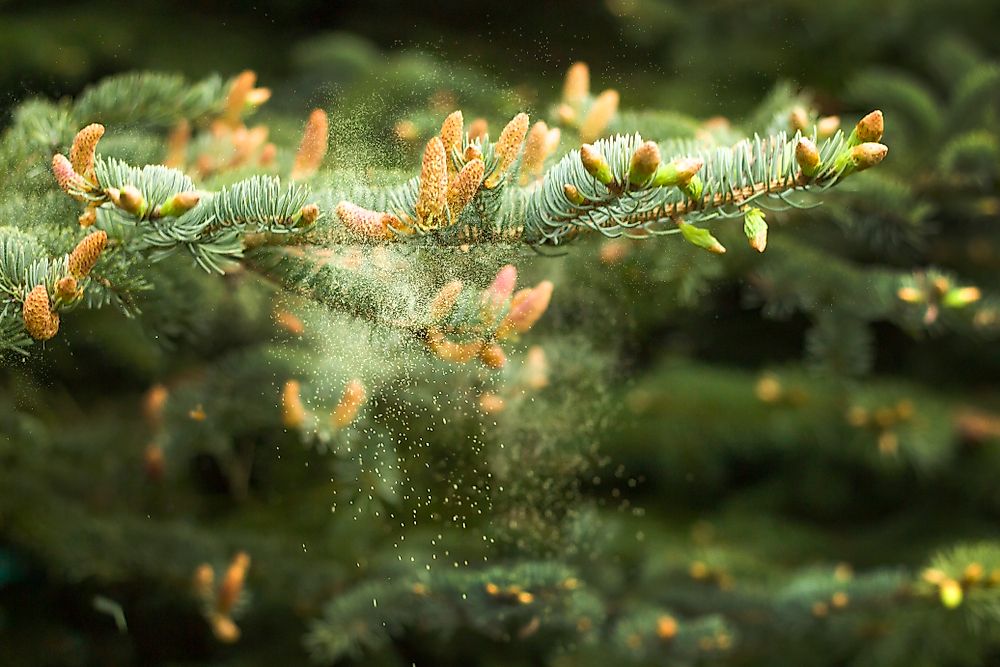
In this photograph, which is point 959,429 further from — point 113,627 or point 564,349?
point 113,627

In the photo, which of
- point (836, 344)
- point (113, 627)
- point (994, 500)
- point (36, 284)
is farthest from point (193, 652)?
point (994, 500)

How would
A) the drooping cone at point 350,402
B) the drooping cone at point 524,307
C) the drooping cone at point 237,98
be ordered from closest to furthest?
the drooping cone at point 524,307, the drooping cone at point 350,402, the drooping cone at point 237,98

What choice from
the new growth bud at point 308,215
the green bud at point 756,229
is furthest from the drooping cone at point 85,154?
the green bud at point 756,229

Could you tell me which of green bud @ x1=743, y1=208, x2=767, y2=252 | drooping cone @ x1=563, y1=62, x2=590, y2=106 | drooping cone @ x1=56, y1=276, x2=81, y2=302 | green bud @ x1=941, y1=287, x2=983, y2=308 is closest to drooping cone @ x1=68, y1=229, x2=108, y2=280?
drooping cone @ x1=56, y1=276, x2=81, y2=302

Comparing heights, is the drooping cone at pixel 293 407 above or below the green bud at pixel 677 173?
below

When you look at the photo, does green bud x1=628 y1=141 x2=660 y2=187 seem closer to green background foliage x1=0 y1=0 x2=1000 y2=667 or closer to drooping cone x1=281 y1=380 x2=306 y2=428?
green background foliage x1=0 y1=0 x2=1000 y2=667

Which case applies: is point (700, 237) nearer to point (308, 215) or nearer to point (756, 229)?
point (756, 229)

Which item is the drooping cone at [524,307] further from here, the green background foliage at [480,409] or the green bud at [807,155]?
the green bud at [807,155]
